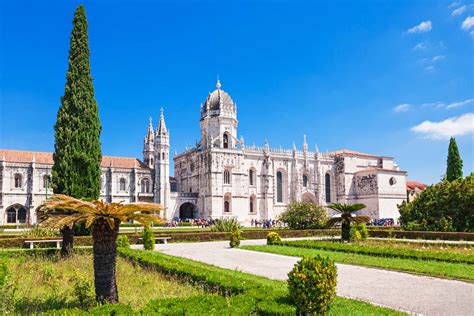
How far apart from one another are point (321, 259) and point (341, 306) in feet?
4.73

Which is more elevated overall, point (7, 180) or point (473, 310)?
point (7, 180)

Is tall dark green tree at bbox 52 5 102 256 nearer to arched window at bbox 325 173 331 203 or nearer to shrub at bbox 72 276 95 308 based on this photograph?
shrub at bbox 72 276 95 308

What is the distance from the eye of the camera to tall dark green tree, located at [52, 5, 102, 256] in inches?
824

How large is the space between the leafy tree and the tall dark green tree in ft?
73.1

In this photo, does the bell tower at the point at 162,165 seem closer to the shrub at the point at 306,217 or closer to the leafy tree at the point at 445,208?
the shrub at the point at 306,217

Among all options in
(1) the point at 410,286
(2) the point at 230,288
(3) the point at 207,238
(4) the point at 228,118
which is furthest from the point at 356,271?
(4) the point at 228,118

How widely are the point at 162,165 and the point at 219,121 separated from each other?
9.24 m

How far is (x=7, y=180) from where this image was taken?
46062 mm

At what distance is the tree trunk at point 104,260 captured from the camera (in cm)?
824

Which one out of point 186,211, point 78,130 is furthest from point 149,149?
point 78,130

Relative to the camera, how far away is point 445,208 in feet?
93.7

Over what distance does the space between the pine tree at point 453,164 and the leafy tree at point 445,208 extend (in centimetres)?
1841

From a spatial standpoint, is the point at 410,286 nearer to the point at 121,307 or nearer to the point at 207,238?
the point at 121,307

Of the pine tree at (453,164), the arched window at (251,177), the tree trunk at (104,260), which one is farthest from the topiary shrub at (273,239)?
the pine tree at (453,164)
